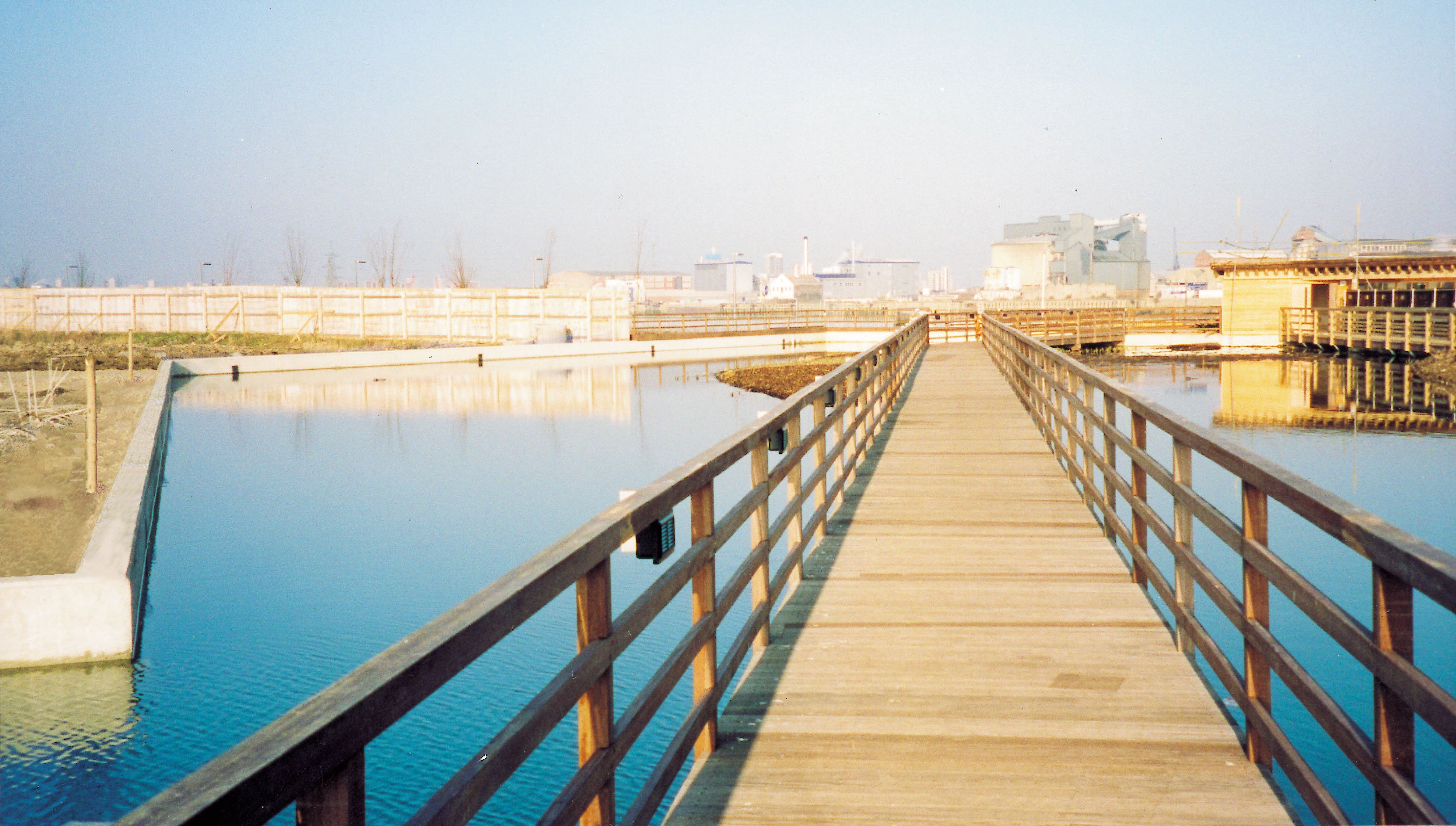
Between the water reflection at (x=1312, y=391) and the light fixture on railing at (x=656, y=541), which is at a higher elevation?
the light fixture on railing at (x=656, y=541)

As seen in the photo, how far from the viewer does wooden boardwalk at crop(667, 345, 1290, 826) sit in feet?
11.2

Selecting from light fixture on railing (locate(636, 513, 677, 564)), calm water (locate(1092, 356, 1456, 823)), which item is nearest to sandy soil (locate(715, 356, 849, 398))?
calm water (locate(1092, 356, 1456, 823))

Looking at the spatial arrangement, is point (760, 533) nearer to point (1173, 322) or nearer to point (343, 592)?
point (343, 592)

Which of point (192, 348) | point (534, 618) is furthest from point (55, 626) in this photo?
point (192, 348)

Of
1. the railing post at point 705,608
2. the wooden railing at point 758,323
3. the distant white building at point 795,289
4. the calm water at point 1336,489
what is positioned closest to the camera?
the railing post at point 705,608

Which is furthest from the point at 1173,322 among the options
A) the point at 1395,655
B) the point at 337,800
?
the point at 337,800

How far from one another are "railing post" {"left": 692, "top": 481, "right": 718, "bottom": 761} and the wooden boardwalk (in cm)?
12

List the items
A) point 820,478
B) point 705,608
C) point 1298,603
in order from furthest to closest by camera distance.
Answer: point 820,478, point 705,608, point 1298,603

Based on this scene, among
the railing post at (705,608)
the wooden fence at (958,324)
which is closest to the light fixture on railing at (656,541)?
the railing post at (705,608)

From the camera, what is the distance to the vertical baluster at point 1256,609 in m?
3.53

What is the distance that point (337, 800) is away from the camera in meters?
1.54

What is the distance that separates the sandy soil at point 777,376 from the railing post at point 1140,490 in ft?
68.3

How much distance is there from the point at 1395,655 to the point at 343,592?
9681mm

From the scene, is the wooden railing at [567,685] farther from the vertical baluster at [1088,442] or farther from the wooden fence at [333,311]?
the wooden fence at [333,311]
